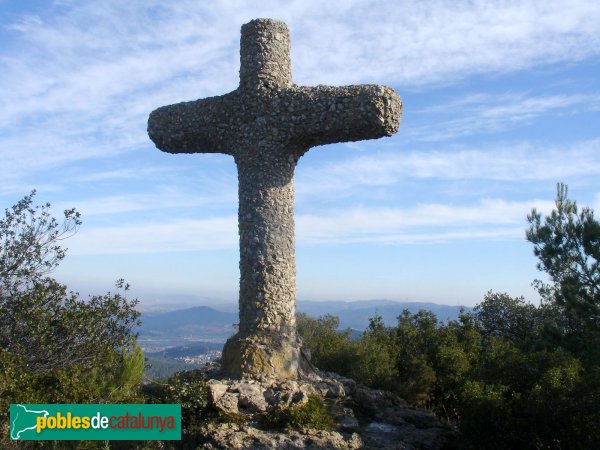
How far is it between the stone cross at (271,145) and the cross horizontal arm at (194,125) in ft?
0.07

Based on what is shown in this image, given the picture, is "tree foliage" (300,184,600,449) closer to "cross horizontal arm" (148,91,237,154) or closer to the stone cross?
the stone cross

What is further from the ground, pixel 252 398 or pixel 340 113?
pixel 340 113

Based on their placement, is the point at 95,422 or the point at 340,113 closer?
the point at 95,422

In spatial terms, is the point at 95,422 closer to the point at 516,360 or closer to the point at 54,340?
the point at 54,340

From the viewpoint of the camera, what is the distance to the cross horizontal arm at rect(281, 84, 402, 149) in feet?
26.4

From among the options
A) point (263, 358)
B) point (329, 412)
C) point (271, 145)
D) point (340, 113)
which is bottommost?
point (329, 412)

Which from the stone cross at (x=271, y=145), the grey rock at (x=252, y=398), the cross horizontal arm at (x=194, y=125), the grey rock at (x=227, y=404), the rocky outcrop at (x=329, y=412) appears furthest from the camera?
the cross horizontal arm at (x=194, y=125)

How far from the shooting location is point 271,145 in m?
8.59

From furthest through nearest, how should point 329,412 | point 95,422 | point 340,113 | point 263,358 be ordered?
point 340,113 → point 263,358 → point 329,412 → point 95,422

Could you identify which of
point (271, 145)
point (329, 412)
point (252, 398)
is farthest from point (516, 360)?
point (271, 145)

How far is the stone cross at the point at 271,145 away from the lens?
26.8 ft

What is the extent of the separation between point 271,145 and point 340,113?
113cm

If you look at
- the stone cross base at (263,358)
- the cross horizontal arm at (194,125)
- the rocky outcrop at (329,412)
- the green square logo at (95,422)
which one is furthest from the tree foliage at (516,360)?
the cross horizontal arm at (194,125)

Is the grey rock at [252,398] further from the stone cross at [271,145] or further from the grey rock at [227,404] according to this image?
the stone cross at [271,145]
